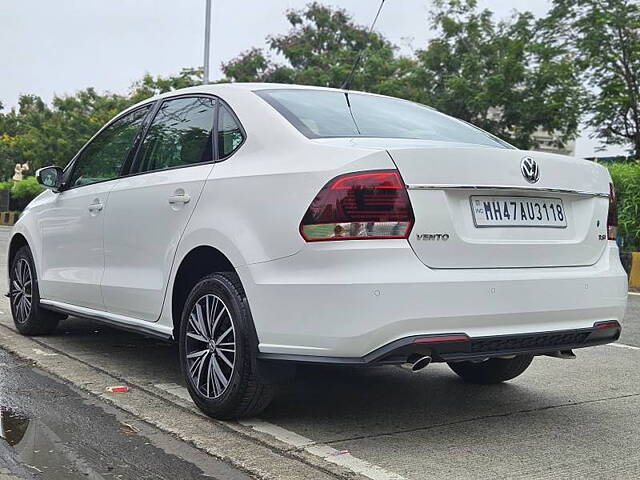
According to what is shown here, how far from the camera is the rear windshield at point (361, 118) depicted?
388 centimetres

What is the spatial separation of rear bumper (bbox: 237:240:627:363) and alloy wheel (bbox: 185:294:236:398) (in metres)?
0.28

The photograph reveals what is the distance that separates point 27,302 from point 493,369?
3.50 meters

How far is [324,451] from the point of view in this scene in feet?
11.3

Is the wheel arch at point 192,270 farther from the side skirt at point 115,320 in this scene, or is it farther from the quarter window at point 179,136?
the quarter window at point 179,136

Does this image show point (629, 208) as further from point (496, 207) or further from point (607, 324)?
point (496, 207)

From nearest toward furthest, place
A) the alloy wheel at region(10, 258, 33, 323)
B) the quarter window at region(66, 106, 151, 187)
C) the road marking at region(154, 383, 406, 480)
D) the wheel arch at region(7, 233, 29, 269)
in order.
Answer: the road marking at region(154, 383, 406, 480)
the quarter window at region(66, 106, 151, 187)
the alloy wheel at region(10, 258, 33, 323)
the wheel arch at region(7, 233, 29, 269)

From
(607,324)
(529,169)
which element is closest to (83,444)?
(529,169)

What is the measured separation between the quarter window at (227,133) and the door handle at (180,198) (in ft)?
0.89

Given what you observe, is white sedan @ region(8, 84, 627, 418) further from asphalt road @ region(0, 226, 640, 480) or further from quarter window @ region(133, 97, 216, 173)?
asphalt road @ region(0, 226, 640, 480)

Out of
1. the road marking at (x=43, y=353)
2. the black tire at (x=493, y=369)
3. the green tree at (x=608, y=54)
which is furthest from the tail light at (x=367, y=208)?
the green tree at (x=608, y=54)

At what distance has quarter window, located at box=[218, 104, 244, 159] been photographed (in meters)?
4.06

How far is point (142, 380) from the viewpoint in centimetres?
477

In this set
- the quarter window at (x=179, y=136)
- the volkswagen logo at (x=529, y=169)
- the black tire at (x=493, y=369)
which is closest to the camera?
the volkswagen logo at (x=529, y=169)

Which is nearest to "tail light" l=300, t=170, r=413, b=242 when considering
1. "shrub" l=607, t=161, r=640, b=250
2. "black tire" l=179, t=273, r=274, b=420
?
"black tire" l=179, t=273, r=274, b=420
